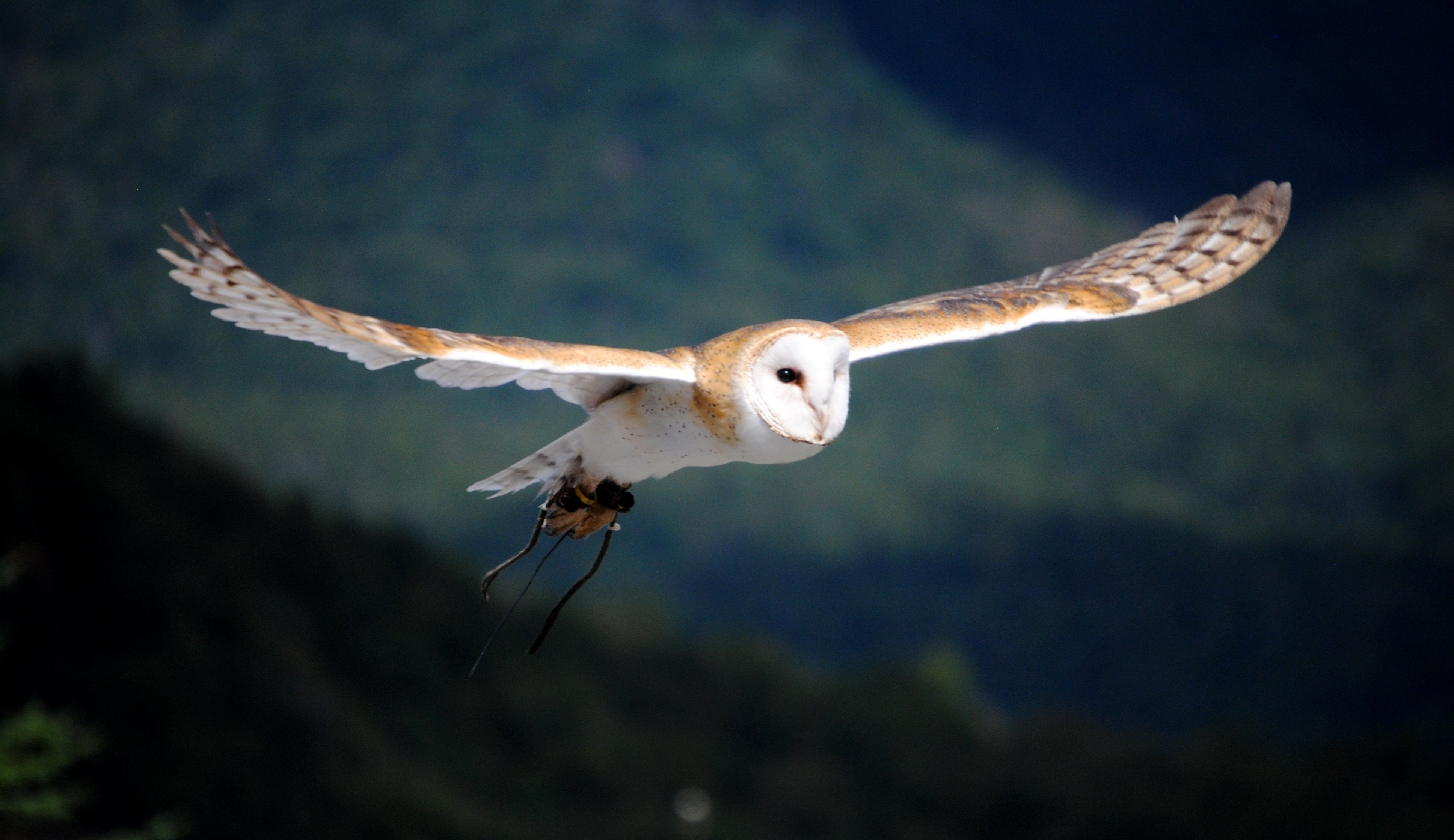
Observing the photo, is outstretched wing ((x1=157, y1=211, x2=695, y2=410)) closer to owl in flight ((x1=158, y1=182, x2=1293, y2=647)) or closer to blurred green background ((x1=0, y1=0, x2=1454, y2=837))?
owl in flight ((x1=158, y1=182, x2=1293, y2=647))

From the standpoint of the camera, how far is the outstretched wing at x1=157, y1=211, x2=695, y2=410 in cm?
262

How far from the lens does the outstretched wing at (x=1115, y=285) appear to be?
3359 millimetres

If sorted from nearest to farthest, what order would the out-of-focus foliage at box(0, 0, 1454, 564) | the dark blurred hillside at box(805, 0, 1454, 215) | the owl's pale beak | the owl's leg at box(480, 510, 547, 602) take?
the owl's pale beak
the owl's leg at box(480, 510, 547, 602)
the out-of-focus foliage at box(0, 0, 1454, 564)
the dark blurred hillside at box(805, 0, 1454, 215)

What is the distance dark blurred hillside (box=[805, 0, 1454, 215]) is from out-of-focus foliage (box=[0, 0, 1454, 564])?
52 cm

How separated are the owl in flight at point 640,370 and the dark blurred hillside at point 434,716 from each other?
8.36 meters

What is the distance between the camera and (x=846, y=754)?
17391 millimetres

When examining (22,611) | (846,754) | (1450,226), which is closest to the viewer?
(22,611)

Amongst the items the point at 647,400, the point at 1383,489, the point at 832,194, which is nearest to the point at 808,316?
the point at 832,194

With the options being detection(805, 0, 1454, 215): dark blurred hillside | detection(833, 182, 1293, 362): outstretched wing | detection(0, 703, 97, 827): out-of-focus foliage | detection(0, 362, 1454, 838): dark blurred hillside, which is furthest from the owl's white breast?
detection(805, 0, 1454, 215): dark blurred hillside

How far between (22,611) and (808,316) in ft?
34.3

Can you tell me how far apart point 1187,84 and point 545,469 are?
60.7 feet

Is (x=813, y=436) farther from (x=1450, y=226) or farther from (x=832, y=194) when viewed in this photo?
(x=1450, y=226)

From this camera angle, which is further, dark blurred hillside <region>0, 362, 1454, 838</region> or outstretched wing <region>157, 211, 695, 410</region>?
dark blurred hillside <region>0, 362, 1454, 838</region>

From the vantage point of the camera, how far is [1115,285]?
13.3 ft
